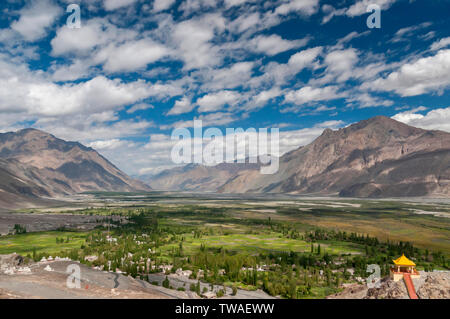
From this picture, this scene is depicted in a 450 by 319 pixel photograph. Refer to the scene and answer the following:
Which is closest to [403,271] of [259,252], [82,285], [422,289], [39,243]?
[422,289]

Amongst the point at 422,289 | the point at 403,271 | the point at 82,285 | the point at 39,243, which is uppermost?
the point at 403,271

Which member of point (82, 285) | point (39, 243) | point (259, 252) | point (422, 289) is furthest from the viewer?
point (39, 243)

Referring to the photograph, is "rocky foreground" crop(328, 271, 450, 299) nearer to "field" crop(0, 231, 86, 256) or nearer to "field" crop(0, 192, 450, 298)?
"field" crop(0, 192, 450, 298)

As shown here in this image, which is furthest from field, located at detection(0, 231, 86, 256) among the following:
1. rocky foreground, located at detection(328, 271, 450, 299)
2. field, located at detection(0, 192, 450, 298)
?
rocky foreground, located at detection(328, 271, 450, 299)

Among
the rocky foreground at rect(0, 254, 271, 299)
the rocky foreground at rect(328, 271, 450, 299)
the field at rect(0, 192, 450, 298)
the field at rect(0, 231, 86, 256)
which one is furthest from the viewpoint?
the field at rect(0, 231, 86, 256)

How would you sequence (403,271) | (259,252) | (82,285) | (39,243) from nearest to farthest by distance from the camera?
(403,271) < (82,285) < (259,252) < (39,243)

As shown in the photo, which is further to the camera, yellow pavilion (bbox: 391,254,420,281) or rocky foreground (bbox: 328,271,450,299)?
yellow pavilion (bbox: 391,254,420,281)

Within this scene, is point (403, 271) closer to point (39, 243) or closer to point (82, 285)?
point (82, 285)
